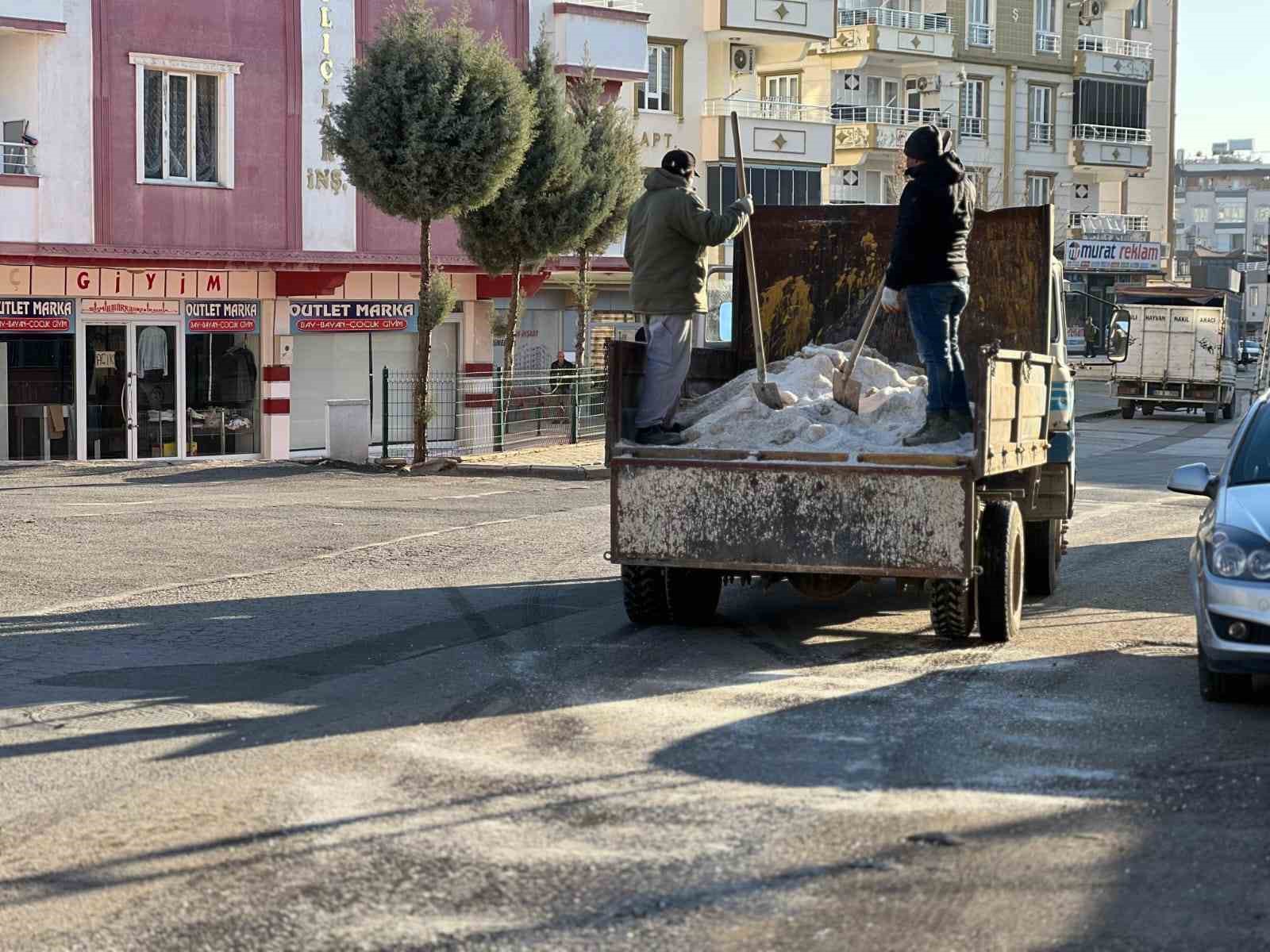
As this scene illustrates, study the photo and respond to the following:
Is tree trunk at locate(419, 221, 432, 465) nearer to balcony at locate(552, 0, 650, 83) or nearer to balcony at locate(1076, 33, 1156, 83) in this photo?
balcony at locate(552, 0, 650, 83)

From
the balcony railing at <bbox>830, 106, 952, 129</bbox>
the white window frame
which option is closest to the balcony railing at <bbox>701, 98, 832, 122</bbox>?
the balcony railing at <bbox>830, 106, 952, 129</bbox>

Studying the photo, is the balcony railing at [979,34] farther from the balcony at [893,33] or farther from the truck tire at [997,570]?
the truck tire at [997,570]

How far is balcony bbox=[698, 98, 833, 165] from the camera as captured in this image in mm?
46031

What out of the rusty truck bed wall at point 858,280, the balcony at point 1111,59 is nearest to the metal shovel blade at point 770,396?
the rusty truck bed wall at point 858,280

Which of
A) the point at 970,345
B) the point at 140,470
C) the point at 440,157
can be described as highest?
the point at 440,157

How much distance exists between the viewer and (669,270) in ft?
36.8

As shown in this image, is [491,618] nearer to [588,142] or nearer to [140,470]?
[140,470]

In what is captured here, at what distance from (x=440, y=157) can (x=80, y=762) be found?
17.3 metres

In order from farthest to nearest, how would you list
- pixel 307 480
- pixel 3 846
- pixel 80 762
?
pixel 307 480, pixel 80 762, pixel 3 846

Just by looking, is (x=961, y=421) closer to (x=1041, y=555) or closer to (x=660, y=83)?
(x=1041, y=555)

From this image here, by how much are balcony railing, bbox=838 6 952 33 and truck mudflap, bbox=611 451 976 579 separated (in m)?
50.5

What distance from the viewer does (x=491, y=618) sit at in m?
11.3

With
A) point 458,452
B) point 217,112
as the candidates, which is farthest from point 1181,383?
point 217,112

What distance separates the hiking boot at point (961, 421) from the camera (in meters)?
10.3
